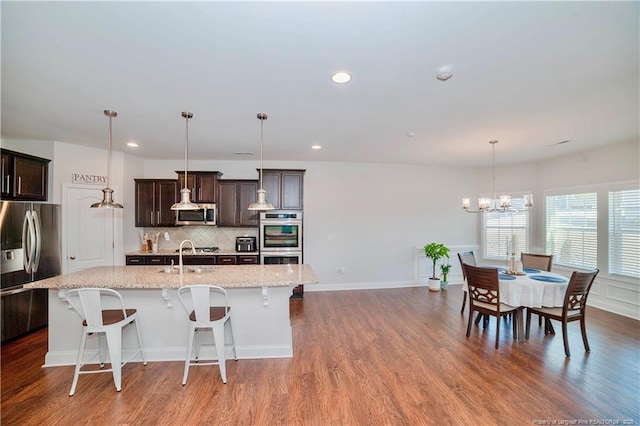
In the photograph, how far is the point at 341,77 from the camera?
→ 2377mm

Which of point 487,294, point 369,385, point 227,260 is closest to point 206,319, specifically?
point 369,385

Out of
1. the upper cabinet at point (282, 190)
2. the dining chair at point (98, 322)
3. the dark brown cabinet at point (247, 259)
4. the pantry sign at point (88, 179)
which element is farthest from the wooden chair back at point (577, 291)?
the pantry sign at point (88, 179)

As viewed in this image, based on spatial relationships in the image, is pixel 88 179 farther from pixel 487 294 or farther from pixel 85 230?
pixel 487 294

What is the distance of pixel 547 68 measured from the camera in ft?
7.38

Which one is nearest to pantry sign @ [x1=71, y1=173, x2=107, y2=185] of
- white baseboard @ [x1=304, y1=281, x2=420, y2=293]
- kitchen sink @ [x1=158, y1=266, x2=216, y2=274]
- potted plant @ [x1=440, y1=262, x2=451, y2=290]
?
kitchen sink @ [x1=158, y1=266, x2=216, y2=274]

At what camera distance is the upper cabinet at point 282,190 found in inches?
215

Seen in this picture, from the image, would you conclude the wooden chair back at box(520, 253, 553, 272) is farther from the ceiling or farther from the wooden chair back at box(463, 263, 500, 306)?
the ceiling

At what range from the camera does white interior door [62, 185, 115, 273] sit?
4.52m

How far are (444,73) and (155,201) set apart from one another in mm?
5267

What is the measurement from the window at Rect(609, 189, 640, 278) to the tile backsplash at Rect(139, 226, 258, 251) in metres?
6.28

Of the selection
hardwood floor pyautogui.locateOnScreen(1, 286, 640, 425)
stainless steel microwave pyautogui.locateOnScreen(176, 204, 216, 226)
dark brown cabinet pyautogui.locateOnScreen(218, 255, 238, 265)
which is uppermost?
stainless steel microwave pyautogui.locateOnScreen(176, 204, 216, 226)

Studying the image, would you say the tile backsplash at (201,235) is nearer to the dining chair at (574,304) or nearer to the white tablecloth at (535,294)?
the white tablecloth at (535,294)

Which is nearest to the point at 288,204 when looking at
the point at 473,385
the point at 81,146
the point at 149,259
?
the point at 149,259

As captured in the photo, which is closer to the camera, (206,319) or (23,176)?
(206,319)
